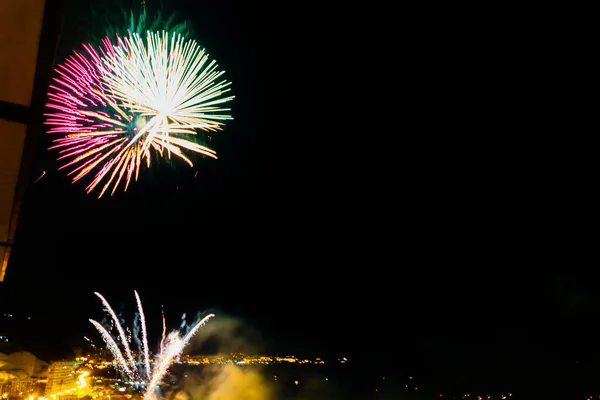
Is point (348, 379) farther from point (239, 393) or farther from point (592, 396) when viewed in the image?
point (239, 393)

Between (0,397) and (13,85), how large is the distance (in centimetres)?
1317

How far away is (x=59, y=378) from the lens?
15.9m

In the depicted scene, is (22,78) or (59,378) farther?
(59,378)

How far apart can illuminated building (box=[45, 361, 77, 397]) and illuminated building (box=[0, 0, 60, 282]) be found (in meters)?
14.7

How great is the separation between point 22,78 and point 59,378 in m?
17.0

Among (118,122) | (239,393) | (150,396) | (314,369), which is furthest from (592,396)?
(118,122)

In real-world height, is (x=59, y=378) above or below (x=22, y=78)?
below

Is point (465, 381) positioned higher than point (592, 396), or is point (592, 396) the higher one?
point (592, 396)

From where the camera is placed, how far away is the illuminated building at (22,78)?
5.46 feet

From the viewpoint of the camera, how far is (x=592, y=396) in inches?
2256

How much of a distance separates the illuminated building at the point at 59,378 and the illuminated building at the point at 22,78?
14.7 m

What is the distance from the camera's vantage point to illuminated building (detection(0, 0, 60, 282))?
5.46 feet

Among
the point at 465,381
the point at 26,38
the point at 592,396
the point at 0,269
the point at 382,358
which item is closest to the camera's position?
the point at 26,38

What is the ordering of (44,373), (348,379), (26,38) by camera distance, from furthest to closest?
(348,379), (44,373), (26,38)
